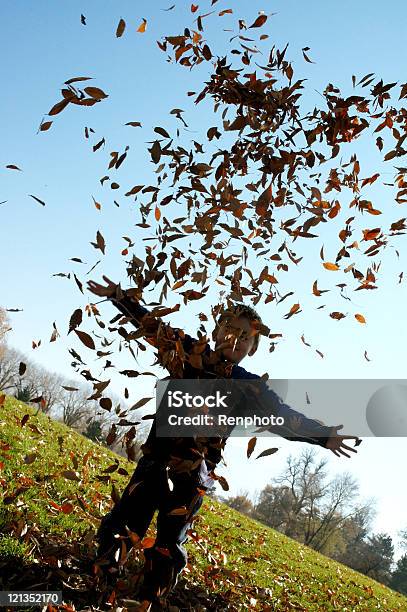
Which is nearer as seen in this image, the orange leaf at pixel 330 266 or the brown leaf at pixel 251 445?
the brown leaf at pixel 251 445

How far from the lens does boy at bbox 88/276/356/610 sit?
276 centimetres

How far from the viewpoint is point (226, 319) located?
3.11m

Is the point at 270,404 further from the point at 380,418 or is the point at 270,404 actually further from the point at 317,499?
the point at 317,499

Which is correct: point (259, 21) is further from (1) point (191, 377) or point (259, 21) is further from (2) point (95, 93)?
(1) point (191, 377)

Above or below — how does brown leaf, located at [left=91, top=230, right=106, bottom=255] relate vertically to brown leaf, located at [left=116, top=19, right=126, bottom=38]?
below

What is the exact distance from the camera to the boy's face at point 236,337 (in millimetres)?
2994

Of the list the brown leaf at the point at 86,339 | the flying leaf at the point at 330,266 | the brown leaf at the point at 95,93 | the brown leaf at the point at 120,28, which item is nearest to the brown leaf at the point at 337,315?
the flying leaf at the point at 330,266

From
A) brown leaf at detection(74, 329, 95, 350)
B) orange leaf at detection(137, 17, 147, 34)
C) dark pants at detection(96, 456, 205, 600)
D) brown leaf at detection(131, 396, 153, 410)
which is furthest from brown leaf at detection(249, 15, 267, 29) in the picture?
dark pants at detection(96, 456, 205, 600)

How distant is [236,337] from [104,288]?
91cm

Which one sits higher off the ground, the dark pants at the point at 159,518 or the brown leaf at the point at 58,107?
the brown leaf at the point at 58,107

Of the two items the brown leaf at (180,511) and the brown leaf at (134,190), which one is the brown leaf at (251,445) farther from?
the brown leaf at (134,190)

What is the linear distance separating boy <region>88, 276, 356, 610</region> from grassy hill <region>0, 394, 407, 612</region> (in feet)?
0.59

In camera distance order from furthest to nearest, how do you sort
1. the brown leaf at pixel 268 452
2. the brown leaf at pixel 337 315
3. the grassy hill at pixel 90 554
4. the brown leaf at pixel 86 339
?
1. the brown leaf at pixel 337 315
2. the grassy hill at pixel 90 554
3. the brown leaf at pixel 86 339
4. the brown leaf at pixel 268 452

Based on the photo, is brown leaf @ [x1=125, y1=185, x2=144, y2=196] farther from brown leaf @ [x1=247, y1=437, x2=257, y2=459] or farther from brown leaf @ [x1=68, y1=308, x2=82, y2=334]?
brown leaf @ [x1=247, y1=437, x2=257, y2=459]
